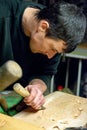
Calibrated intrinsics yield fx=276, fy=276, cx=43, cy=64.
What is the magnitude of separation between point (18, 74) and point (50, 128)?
0.56 meters

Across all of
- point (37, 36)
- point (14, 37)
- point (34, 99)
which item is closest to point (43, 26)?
point (37, 36)

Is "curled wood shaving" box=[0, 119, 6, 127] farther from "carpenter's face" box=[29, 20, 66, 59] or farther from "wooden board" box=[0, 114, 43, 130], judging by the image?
"carpenter's face" box=[29, 20, 66, 59]

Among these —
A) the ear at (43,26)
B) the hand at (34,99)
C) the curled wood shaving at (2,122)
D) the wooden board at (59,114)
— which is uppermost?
the ear at (43,26)

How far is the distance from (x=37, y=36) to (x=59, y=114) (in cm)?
38

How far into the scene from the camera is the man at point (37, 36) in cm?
122

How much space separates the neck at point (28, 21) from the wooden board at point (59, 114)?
14.1 inches

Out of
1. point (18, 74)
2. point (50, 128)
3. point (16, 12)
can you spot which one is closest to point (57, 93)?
point (50, 128)

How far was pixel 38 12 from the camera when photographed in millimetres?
1335

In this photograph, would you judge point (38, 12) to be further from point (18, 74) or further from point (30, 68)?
point (18, 74)

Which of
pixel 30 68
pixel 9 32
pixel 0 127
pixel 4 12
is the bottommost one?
pixel 30 68

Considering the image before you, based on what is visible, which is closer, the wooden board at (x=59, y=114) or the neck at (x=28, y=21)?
the wooden board at (x=59, y=114)

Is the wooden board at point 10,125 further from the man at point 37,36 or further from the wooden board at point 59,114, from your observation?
the man at point 37,36

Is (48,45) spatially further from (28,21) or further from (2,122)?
(2,122)

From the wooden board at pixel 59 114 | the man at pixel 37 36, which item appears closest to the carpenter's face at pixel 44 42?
the man at pixel 37 36
